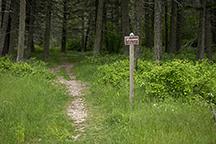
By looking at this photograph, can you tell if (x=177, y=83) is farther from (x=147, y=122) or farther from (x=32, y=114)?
(x=32, y=114)

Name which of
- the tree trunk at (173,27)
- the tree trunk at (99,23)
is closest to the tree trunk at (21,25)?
the tree trunk at (99,23)

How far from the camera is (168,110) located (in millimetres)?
10492

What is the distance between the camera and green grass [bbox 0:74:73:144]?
29.6ft

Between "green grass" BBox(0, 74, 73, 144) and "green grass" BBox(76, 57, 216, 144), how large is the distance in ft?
2.38

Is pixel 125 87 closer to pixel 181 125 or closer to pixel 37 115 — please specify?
pixel 37 115

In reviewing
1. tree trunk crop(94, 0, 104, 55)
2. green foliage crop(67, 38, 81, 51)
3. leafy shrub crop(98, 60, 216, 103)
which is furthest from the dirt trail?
green foliage crop(67, 38, 81, 51)

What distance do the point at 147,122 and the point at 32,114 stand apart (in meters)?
3.04

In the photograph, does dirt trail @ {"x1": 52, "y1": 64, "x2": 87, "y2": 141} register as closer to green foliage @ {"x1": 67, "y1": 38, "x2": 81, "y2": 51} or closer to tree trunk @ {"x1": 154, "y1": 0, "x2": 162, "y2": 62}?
tree trunk @ {"x1": 154, "y1": 0, "x2": 162, "y2": 62}

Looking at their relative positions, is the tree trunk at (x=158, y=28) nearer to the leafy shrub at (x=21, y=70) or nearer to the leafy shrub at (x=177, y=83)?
the leafy shrub at (x=21, y=70)

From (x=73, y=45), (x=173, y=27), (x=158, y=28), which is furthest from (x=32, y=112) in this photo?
(x=73, y=45)

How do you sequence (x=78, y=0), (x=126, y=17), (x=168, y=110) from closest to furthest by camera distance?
1. (x=168, y=110)
2. (x=126, y=17)
3. (x=78, y=0)

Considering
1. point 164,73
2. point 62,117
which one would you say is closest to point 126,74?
point 164,73

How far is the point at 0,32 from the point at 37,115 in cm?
1580

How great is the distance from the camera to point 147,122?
31.2 feet
